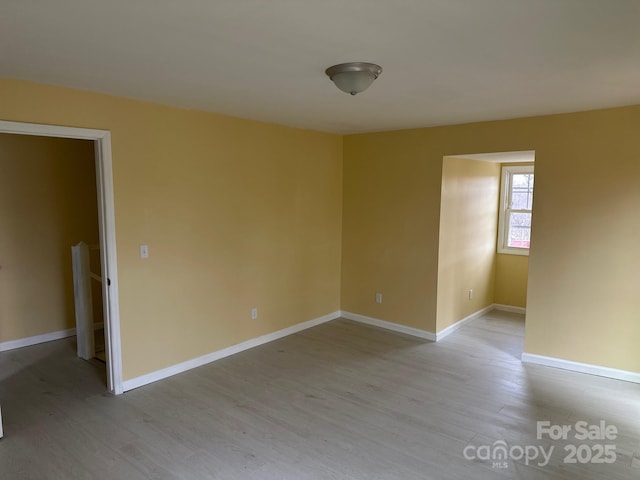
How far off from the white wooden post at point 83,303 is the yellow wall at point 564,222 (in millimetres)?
3386

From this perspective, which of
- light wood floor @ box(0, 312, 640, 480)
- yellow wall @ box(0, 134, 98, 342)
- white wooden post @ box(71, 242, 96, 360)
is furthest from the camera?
yellow wall @ box(0, 134, 98, 342)

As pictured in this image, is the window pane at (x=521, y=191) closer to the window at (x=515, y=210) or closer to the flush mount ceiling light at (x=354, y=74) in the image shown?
the window at (x=515, y=210)

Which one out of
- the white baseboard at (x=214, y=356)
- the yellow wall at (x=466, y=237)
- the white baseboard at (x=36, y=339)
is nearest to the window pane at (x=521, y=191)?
the yellow wall at (x=466, y=237)

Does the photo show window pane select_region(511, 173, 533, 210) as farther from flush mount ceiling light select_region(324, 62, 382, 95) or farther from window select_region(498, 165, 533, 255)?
flush mount ceiling light select_region(324, 62, 382, 95)

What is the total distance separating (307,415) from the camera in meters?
3.17

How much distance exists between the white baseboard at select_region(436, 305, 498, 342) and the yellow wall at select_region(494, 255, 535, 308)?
24 centimetres

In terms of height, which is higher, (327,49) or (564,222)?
(327,49)

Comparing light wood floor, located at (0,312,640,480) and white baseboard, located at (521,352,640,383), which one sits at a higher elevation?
white baseboard, located at (521,352,640,383)

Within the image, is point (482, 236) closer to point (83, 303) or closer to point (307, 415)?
point (307, 415)

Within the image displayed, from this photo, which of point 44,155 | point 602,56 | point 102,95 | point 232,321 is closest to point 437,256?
point 232,321

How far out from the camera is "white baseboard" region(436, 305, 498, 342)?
485 centimetres

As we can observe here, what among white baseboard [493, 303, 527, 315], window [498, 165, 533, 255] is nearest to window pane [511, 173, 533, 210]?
window [498, 165, 533, 255]

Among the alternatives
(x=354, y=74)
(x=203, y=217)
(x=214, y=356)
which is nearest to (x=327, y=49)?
(x=354, y=74)

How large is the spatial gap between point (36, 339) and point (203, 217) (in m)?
2.50
